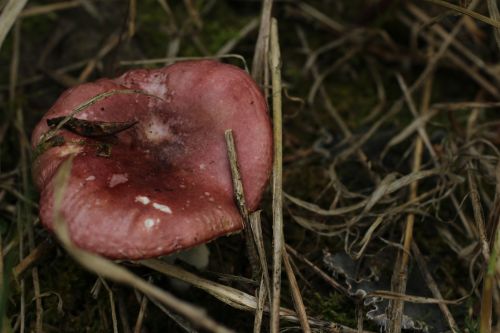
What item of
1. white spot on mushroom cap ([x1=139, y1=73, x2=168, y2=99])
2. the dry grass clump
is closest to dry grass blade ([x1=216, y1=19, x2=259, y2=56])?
the dry grass clump

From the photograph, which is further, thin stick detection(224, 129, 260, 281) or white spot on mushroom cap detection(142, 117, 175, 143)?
white spot on mushroom cap detection(142, 117, 175, 143)

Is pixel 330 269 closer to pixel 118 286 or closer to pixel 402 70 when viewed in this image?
pixel 118 286

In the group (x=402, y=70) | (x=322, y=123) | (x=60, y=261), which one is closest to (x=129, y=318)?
(x=60, y=261)

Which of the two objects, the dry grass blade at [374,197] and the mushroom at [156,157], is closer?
the mushroom at [156,157]

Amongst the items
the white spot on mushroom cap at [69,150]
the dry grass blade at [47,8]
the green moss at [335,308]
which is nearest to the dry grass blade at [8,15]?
the white spot on mushroom cap at [69,150]

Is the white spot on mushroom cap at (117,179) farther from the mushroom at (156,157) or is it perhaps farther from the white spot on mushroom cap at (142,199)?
the white spot on mushroom cap at (142,199)

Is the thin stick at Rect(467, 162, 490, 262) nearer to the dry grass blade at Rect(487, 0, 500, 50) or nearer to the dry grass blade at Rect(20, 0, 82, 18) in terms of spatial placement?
the dry grass blade at Rect(487, 0, 500, 50)

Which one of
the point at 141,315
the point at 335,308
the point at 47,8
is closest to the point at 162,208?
the point at 141,315
